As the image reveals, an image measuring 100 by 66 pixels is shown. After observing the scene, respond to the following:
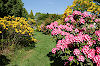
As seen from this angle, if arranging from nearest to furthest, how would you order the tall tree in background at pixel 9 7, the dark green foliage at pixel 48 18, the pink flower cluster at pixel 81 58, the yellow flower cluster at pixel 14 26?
the pink flower cluster at pixel 81 58 < the yellow flower cluster at pixel 14 26 < the tall tree in background at pixel 9 7 < the dark green foliage at pixel 48 18

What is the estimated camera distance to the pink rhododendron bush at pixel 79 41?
10.1 ft

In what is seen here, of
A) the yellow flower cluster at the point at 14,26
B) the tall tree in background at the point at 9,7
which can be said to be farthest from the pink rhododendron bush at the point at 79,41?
the tall tree in background at the point at 9,7

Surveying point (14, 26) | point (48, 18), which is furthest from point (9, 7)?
point (48, 18)

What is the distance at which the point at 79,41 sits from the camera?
9.97ft

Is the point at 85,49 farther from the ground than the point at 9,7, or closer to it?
closer to it

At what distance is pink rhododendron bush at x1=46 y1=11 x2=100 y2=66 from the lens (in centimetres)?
307

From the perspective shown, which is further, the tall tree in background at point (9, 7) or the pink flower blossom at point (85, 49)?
the tall tree in background at point (9, 7)

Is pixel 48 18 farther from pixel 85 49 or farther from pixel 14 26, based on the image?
pixel 85 49

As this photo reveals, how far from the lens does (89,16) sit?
4.06 meters

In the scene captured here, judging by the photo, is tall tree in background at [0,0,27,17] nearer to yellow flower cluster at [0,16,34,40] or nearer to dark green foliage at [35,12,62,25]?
yellow flower cluster at [0,16,34,40]

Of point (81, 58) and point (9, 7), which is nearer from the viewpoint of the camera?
point (81, 58)

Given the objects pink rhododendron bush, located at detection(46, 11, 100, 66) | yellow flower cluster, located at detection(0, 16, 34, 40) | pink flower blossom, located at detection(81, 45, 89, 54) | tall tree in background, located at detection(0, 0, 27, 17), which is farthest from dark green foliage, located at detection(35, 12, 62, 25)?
pink flower blossom, located at detection(81, 45, 89, 54)

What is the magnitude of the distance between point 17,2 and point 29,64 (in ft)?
15.2

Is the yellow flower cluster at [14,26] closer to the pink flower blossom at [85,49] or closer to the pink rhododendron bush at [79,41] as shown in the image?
the pink rhododendron bush at [79,41]
